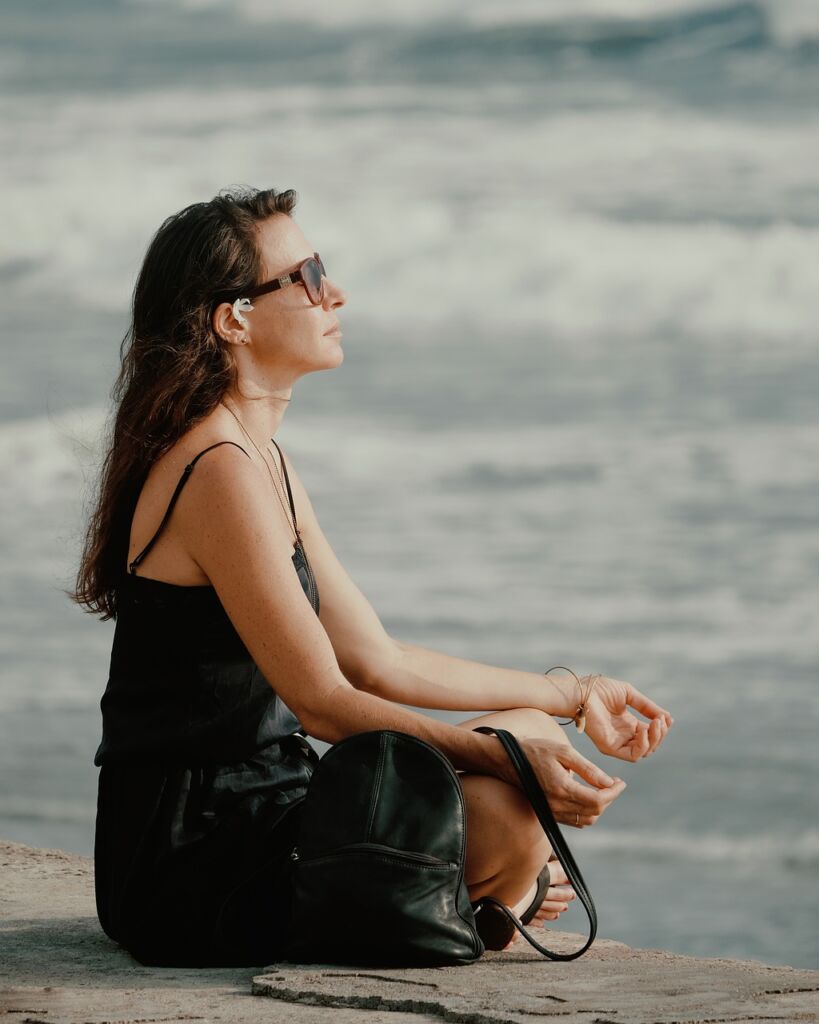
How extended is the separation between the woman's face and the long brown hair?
4 centimetres

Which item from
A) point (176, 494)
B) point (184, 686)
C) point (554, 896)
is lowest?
point (554, 896)

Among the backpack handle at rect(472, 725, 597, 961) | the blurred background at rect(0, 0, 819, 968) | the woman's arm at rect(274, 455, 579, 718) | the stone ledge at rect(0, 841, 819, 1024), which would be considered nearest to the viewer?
the stone ledge at rect(0, 841, 819, 1024)

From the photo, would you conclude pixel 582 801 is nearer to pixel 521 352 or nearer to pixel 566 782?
pixel 566 782

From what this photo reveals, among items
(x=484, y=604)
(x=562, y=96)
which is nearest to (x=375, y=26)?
(x=562, y=96)

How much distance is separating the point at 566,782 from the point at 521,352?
1746cm

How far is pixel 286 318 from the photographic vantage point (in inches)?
123

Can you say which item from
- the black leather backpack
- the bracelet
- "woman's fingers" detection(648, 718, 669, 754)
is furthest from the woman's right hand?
the bracelet

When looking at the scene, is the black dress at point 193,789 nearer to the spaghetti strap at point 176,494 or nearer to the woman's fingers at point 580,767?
the spaghetti strap at point 176,494

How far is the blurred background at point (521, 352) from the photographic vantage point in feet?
23.9

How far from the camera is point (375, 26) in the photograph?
26625 mm

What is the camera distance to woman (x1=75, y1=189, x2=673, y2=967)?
2.74 metres

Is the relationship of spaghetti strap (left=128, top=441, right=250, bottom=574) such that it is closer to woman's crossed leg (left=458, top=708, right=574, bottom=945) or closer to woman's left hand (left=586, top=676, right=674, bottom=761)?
woman's crossed leg (left=458, top=708, right=574, bottom=945)

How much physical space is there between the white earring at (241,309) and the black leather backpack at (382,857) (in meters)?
0.89

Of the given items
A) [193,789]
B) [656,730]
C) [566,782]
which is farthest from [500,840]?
[656,730]
